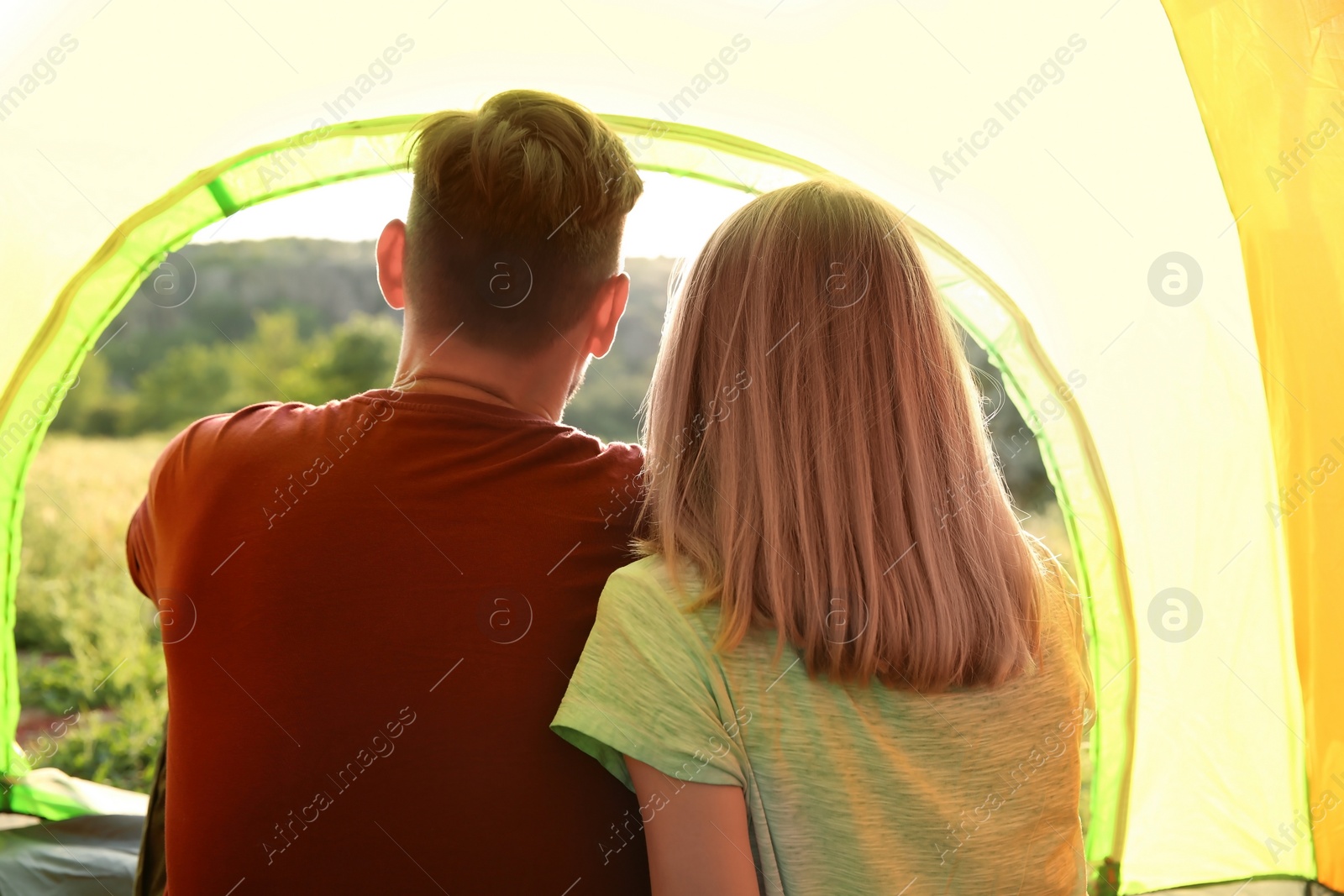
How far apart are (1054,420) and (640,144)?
1.09 m

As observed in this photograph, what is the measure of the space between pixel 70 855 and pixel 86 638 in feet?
8.31

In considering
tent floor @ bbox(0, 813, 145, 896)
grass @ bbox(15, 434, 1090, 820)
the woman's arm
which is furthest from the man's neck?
grass @ bbox(15, 434, 1090, 820)

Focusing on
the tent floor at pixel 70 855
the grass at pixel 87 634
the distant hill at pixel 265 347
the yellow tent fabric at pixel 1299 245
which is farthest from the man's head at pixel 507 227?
the distant hill at pixel 265 347

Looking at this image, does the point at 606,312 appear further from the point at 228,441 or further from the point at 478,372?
the point at 228,441

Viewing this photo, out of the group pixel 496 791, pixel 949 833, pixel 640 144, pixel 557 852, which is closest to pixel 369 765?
pixel 496 791

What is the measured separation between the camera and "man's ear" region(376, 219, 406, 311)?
165 centimetres

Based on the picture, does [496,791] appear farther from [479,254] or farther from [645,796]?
[479,254]

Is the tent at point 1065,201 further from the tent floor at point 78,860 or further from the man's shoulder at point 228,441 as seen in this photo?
the man's shoulder at point 228,441

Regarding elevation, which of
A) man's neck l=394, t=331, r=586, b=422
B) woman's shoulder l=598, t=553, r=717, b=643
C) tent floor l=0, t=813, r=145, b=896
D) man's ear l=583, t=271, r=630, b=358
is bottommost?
tent floor l=0, t=813, r=145, b=896

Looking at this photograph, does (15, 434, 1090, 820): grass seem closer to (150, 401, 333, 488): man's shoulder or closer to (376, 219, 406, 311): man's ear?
(150, 401, 333, 488): man's shoulder

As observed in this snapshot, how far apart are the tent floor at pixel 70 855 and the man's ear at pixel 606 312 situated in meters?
1.63

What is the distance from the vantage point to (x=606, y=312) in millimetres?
1709

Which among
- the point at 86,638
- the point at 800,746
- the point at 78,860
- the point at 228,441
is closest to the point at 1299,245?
the point at 800,746

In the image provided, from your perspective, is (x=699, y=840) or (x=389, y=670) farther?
(x=389, y=670)
